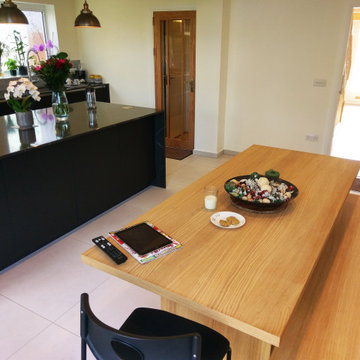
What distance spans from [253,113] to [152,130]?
5.85 feet

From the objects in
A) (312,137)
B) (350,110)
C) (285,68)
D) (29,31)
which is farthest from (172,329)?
(350,110)

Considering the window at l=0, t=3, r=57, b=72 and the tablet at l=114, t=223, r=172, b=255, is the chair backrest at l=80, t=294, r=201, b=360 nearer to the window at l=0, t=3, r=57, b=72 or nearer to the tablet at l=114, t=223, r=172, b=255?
the tablet at l=114, t=223, r=172, b=255

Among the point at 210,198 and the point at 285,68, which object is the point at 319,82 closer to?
the point at 285,68

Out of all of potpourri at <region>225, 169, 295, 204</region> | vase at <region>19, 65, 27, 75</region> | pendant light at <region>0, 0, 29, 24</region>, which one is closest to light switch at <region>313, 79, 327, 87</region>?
potpourri at <region>225, 169, 295, 204</region>

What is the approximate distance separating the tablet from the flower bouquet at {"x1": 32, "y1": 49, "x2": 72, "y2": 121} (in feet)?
6.90

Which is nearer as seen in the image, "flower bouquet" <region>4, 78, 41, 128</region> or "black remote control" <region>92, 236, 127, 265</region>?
"black remote control" <region>92, 236, 127, 265</region>

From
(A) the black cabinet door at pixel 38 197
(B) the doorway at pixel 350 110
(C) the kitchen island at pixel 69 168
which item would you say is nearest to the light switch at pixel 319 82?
(B) the doorway at pixel 350 110

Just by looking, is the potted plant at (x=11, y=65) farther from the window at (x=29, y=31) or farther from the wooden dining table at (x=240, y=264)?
the wooden dining table at (x=240, y=264)

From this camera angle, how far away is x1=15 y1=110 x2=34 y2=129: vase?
9.74 feet

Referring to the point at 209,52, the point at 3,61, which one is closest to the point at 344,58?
the point at 209,52

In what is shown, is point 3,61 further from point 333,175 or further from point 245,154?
point 333,175

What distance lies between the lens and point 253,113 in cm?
513

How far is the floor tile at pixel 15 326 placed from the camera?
208cm

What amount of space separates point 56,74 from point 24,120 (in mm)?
549
